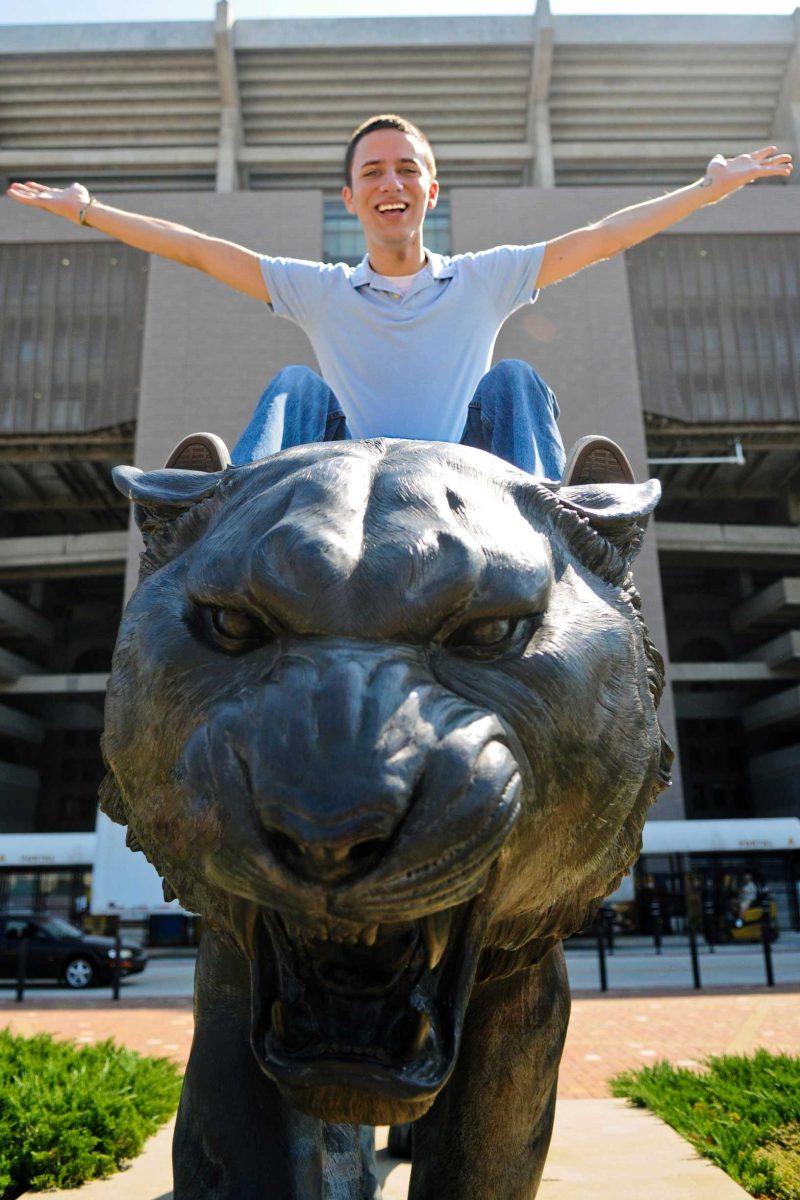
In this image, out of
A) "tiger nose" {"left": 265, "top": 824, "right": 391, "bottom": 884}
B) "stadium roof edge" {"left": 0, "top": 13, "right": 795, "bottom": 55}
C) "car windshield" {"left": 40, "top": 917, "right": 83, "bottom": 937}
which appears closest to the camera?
"tiger nose" {"left": 265, "top": 824, "right": 391, "bottom": 884}

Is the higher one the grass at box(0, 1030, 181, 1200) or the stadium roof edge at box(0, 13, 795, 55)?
the stadium roof edge at box(0, 13, 795, 55)

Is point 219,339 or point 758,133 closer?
point 219,339

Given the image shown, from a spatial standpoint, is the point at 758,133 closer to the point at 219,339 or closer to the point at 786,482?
the point at 786,482

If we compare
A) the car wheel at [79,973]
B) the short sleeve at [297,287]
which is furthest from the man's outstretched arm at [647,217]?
the car wheel at [79,973]

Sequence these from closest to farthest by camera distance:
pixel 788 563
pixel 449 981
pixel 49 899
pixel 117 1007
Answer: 1. pixel 449 981
2. pixel 117 1007
3. pixel 49 899
4. pixel 788 563

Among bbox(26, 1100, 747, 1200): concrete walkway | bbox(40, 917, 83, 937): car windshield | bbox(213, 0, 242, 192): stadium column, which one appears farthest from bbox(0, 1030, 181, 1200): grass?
bbox(213, 0, 242, 192): stadium column

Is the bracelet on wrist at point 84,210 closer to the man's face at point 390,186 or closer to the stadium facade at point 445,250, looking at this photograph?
the man's face at point 390,186

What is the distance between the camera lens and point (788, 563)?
37.2 m

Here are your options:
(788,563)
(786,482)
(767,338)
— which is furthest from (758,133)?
(788,563)

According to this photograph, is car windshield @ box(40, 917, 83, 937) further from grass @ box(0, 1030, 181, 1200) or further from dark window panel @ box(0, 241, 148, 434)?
dark window panel @ box(0, 241, 148, 434)

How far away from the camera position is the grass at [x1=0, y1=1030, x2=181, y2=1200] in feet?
12.2

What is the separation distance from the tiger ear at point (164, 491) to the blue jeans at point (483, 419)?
1.11 feet

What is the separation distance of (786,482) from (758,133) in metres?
13.1

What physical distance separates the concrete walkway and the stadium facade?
2548 centimetres
